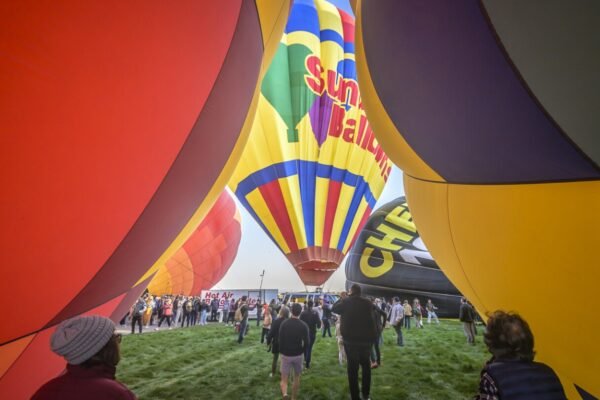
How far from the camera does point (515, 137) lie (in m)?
1.90

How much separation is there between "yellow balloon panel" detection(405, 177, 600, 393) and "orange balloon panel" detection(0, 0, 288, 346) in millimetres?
2054

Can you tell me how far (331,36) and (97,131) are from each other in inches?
369

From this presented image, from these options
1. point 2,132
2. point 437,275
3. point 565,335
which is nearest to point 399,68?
point 565,335

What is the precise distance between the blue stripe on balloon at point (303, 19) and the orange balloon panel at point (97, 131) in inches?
314

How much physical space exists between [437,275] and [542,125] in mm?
14204

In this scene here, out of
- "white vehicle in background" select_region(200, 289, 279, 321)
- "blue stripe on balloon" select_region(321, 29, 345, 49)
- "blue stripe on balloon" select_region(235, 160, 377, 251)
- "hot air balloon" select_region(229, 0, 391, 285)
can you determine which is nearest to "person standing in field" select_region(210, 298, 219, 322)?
"white vehicle in background" select_region(200, 289, 279, 321)

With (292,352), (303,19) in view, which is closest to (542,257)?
(292,352)

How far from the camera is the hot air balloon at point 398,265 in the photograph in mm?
14703

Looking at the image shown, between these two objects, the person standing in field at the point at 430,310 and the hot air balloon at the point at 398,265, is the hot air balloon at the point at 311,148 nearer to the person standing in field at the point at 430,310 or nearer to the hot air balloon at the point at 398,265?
the hot air balloon at the point at 398,265

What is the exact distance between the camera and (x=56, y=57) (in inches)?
62.0

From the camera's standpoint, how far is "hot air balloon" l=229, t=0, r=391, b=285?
32.6ft

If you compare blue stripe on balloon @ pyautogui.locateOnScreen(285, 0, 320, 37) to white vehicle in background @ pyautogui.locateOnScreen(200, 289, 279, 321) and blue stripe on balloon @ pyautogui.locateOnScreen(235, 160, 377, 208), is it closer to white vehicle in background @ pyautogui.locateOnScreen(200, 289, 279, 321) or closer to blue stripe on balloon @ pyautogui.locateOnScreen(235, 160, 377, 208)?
blue stripe on balloon @ pyautogui.locateOnScreen(235, 160, 377, 208)

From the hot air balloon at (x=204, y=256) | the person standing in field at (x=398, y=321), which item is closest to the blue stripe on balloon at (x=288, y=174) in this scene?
the person standing in field at (x=398, y=321)

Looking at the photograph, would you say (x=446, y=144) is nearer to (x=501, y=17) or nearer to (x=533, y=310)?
(x=501, y=17)
